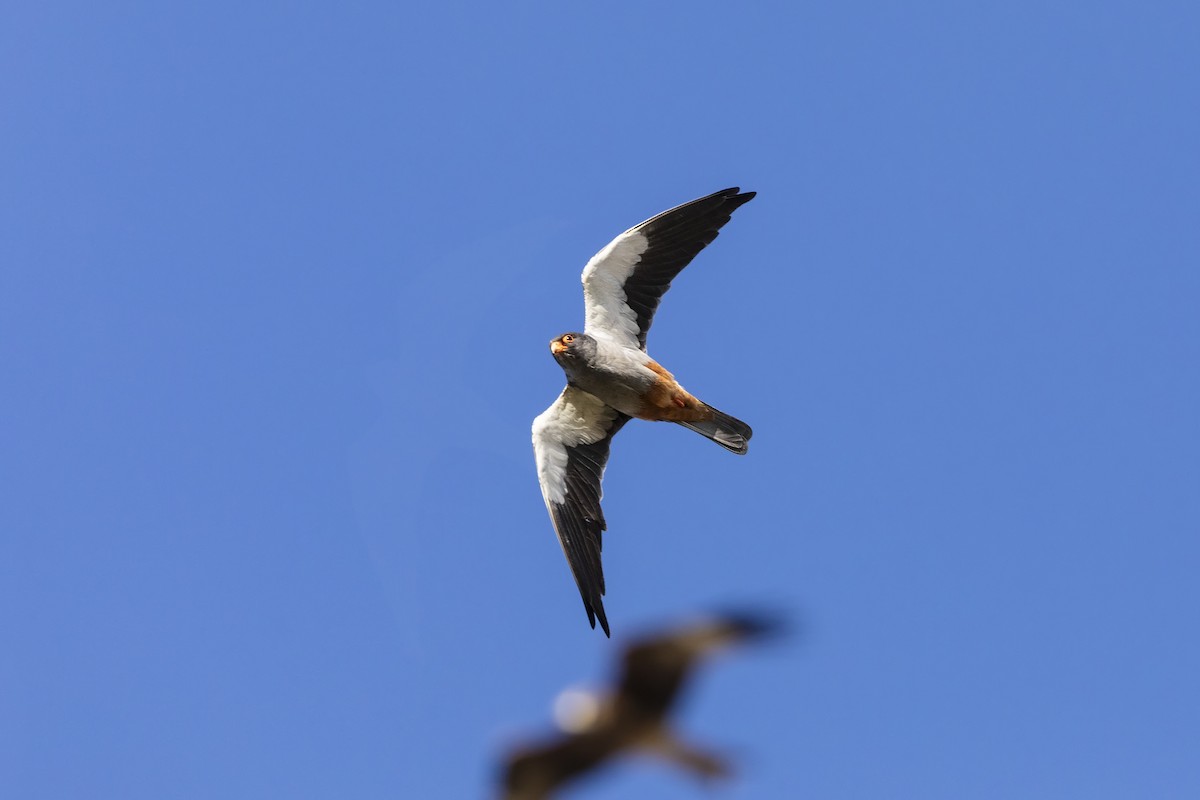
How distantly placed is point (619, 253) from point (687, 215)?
0.99 m

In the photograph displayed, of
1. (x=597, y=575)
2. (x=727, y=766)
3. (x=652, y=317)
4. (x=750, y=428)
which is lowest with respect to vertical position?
(x=727, y=766)

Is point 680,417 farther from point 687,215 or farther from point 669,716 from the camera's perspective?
point 669,716

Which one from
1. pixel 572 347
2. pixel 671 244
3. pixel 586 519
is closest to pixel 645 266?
pixel 671 244

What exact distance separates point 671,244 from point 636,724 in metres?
11.0

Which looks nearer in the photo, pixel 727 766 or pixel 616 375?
pixel 727 766

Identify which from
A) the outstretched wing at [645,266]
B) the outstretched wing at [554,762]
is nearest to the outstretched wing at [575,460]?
the outstretched wing at [645,266]

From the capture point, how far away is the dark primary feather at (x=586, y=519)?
610 inches

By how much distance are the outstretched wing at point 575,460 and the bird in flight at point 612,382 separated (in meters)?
0.01

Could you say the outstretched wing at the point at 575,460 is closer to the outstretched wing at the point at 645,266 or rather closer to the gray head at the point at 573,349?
the gray head at the point at 573,349

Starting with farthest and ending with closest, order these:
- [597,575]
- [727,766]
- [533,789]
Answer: [597,575] → [533,789] → [727,766]

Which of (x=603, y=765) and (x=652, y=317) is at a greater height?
(x=652, y=317)

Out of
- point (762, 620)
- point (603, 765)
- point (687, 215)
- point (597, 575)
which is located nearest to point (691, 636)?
point (762, 620)

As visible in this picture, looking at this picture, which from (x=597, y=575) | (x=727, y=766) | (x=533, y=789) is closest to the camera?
(x=727, y=766)

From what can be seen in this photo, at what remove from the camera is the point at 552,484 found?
16.5 meters
